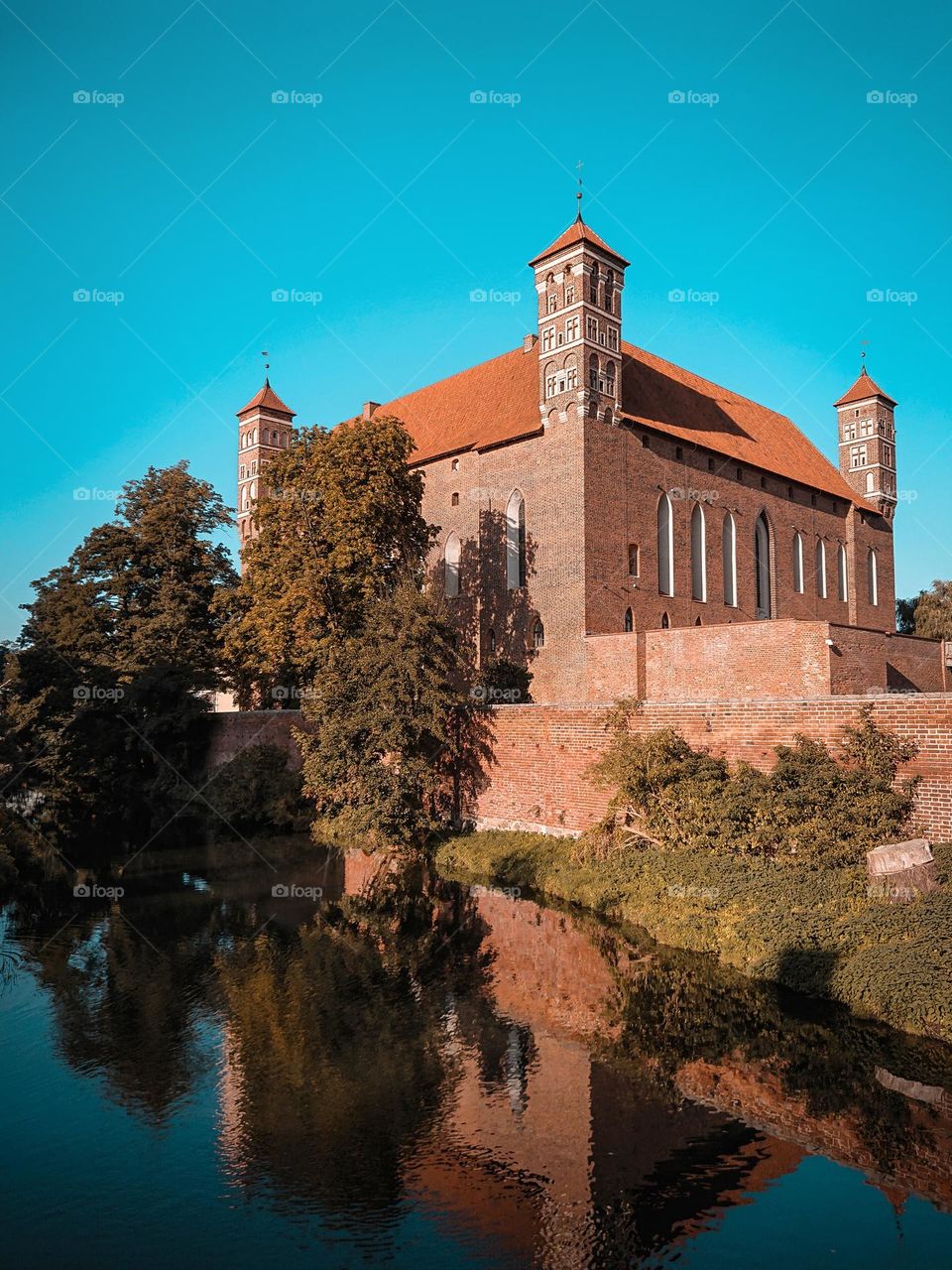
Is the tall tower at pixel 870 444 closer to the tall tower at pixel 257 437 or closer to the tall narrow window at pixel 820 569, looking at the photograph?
the tall narrow window at pixel 820 569

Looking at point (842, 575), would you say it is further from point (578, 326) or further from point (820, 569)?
point (578, 326)

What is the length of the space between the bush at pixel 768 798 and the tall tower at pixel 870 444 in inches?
1234

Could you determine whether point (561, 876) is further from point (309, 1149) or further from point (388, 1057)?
point (309, 1149)

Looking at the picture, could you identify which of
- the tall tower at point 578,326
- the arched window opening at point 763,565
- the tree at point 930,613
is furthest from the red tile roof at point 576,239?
the tree at point 930,613

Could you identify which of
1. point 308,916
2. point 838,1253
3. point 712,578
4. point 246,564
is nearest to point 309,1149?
point 838,1253

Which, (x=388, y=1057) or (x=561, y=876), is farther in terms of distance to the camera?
(x=561, y=876)

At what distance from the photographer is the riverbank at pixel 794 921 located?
932cm

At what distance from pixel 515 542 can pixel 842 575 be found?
681 inches

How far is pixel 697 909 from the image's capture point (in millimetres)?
12750

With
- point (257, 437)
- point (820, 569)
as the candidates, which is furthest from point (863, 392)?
point (257, 437)

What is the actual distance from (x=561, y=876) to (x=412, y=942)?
353 centimetres

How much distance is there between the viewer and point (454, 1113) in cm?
802

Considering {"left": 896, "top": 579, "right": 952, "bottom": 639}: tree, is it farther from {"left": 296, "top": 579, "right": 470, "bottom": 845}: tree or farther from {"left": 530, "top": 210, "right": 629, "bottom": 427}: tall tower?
{"left": 296, "top": 579, "right": 470, "bottom": 845}: tree

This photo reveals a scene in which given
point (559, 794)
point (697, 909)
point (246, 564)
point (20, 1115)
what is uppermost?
point (246, 564)
